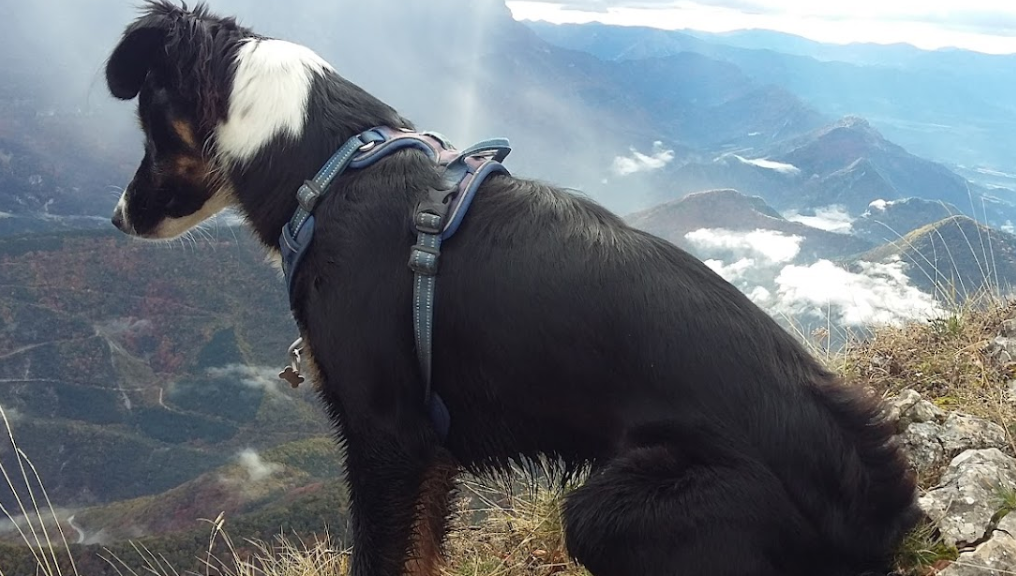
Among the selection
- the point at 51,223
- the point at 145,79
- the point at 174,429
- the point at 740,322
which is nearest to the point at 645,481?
the point at 740,322

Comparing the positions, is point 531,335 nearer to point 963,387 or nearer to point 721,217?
point 963,387

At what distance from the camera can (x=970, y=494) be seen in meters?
2.79

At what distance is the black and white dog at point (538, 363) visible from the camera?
1.98 m

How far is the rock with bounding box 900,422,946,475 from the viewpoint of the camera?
10.6 ft

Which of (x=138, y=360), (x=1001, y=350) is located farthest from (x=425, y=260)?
(x=138, y=360)

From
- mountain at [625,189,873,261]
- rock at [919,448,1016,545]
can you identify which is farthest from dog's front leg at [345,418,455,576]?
mountain at [625,189,873,261]

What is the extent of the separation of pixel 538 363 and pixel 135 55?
83.6 inches

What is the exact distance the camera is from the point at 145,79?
285cm

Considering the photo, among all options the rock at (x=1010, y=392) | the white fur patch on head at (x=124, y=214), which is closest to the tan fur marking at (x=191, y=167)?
the white fur patch on head at (x=124, y=214)

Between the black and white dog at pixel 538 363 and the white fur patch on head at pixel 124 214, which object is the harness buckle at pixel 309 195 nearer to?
the black and white dog at pixel 538 363

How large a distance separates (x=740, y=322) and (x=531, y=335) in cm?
67

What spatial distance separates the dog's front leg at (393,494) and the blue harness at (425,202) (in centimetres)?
14

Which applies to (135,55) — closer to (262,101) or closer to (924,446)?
(262,101)

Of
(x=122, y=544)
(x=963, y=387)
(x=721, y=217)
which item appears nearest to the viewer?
(x=963, y=387)
